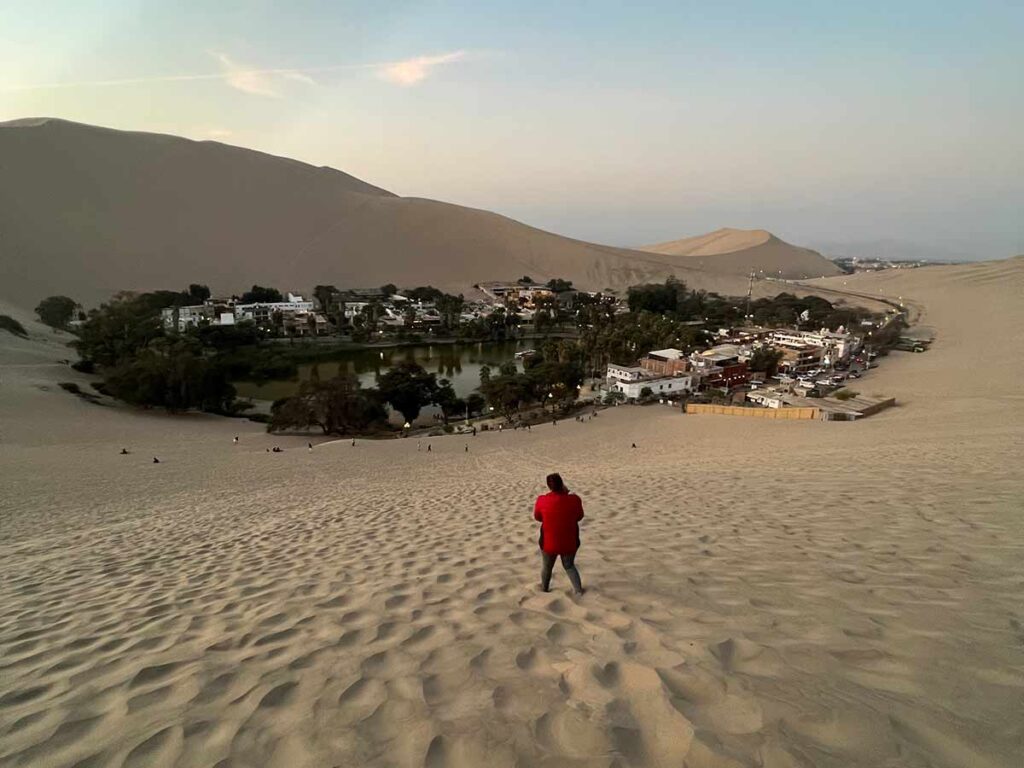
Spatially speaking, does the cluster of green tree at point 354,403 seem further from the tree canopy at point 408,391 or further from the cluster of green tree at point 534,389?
the cluster of green tree at point 534,389

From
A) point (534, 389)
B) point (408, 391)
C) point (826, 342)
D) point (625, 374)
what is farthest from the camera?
point (826, 342)

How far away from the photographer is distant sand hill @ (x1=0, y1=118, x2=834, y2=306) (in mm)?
74250

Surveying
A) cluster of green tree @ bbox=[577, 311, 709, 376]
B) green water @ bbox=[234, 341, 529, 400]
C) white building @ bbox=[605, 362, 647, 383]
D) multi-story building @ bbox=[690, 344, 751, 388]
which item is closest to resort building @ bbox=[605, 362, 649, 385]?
white building @ bbox=[605, 362, 647, 383]

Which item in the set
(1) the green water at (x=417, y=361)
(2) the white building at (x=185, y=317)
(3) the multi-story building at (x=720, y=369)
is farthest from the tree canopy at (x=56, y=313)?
(3) the multi-story building at (x=720, y=369)

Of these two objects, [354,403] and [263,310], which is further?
[263,310]

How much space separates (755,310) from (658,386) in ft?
139

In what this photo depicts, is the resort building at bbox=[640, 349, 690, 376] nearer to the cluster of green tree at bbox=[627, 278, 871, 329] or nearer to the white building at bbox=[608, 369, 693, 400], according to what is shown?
the white building at bbox=[608, 369, 693, 400]

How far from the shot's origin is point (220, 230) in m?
92.9

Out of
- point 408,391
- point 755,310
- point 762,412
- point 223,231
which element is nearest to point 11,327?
point 408,391

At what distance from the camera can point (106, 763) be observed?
2.12 meters

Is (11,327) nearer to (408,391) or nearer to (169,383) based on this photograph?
(169,383)

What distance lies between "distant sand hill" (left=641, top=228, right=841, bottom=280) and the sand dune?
22258 millimetres

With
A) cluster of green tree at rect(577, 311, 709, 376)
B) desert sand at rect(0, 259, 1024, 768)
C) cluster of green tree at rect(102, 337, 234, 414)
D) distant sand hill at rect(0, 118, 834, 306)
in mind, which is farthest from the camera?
distant sand hill at rect(0, 118, 834, 306)

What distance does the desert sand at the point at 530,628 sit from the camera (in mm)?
2172
